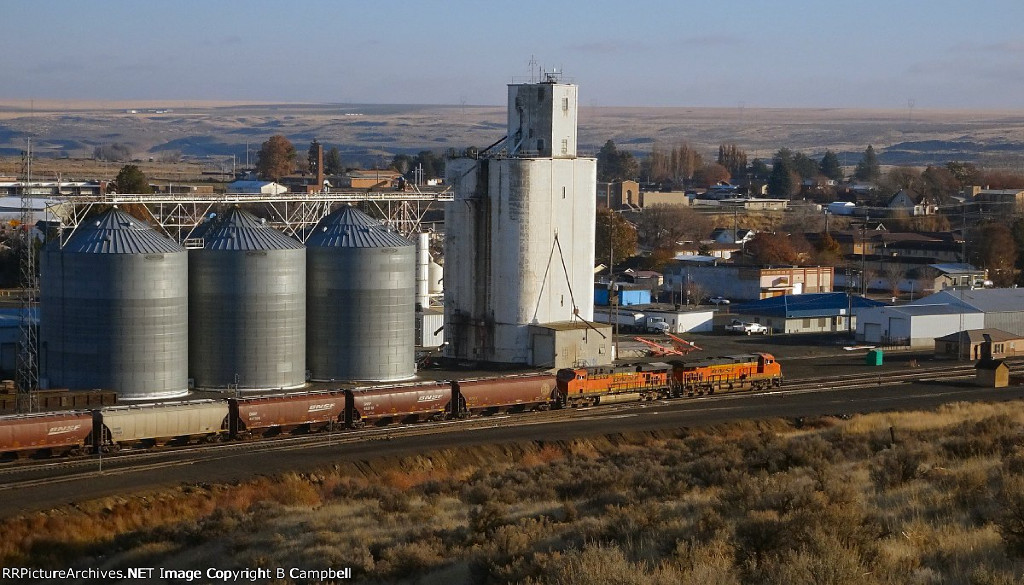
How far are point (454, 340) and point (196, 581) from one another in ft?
125

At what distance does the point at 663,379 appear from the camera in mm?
58062

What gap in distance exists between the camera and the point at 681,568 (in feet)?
70.3

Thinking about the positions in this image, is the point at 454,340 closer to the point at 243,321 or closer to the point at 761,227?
the point at 243,321

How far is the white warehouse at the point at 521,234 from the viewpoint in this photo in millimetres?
62812

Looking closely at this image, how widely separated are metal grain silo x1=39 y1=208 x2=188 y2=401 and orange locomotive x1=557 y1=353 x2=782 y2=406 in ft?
50.1

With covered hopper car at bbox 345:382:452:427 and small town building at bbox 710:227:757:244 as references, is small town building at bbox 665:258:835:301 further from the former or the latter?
covered hopper car at bbox 345:382:452:427

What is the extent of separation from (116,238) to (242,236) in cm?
508

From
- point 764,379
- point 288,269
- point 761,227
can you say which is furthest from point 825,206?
point 288,269

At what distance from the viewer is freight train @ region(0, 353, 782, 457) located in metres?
42.4

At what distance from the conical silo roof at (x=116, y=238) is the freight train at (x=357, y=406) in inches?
282

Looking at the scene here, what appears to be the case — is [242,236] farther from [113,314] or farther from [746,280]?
[746,280]

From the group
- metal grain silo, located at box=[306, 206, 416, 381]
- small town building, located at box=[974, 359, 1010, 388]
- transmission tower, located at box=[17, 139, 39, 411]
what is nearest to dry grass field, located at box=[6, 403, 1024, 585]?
metal grain silo, located at box=[306, 206, 416, 381]

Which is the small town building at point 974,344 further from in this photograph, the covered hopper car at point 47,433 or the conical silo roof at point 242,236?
the covered hopper car at point 47,433

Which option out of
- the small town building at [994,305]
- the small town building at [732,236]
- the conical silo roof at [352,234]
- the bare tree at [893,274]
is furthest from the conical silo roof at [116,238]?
the small town building at [732,236]
